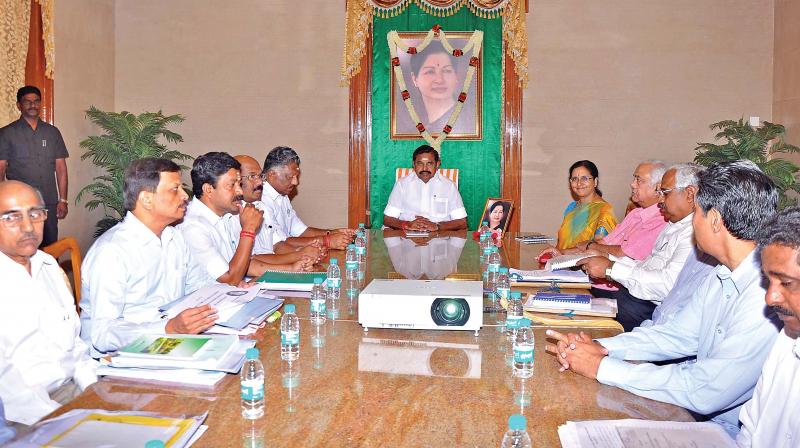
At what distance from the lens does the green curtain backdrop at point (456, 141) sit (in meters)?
6.52

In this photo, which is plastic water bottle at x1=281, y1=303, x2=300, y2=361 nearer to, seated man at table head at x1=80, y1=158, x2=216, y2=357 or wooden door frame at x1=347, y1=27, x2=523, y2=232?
seated man at table head at x1=80, y1=158, x2=216, y2=357

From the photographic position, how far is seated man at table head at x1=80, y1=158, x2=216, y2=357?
6.90 ft

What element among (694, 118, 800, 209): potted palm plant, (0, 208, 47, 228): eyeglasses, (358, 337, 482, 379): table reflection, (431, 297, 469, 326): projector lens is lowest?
(358, 337, 482, 379): table reflection

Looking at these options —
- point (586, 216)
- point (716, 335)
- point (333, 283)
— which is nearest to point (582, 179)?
point (586, 216)

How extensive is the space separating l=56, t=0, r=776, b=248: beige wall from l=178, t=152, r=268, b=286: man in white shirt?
3426 mm

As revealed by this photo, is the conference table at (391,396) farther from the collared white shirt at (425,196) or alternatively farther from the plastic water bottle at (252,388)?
the collared white shirt at (425,196)

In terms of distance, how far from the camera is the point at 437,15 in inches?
257

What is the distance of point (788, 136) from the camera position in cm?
583

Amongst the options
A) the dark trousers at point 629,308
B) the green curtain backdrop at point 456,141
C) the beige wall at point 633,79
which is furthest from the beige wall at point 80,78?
the dark trousers at point 629,308

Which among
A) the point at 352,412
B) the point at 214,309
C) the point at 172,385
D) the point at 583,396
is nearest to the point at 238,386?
the point at 172,385

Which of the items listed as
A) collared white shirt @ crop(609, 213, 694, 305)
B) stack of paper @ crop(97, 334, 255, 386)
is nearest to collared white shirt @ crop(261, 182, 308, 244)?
collared white shirt @ crop(609, 213, 694, 305)

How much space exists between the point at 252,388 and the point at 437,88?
17.6 ft

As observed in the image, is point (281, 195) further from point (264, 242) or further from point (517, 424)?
point (517, 424)

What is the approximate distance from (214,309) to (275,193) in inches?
99.9
